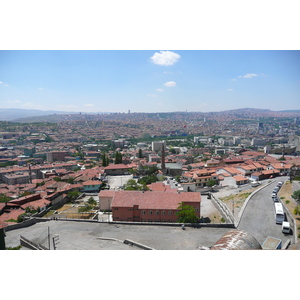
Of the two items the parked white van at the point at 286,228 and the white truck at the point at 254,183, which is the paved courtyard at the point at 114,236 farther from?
the white truck at the point at 254,183

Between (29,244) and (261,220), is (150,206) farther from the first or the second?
(29,244)

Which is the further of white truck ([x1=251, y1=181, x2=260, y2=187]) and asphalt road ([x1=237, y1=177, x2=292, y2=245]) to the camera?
white truck ([x1=251, y1=181, x2=260, y2=187])

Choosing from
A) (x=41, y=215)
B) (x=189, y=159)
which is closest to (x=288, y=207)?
(x=41, y=215)

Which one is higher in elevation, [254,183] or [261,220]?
[261,220]

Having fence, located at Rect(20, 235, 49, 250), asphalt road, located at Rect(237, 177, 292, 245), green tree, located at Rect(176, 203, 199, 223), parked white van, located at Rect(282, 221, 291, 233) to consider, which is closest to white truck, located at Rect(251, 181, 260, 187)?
asphalt road, located at Rect(237, 177, 292, 245)

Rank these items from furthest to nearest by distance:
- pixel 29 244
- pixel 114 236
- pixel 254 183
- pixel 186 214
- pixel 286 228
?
pixel 254 183, pixel 186 214, pixel 114 236, pixel 29 244, pixel 286 228

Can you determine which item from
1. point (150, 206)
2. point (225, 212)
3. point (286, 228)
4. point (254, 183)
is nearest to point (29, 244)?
point (150, 206)

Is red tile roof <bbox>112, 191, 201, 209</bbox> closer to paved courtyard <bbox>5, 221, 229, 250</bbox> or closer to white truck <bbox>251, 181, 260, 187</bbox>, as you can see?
paved courtyard <bbox>5, 221, 229, 250</bbox>
